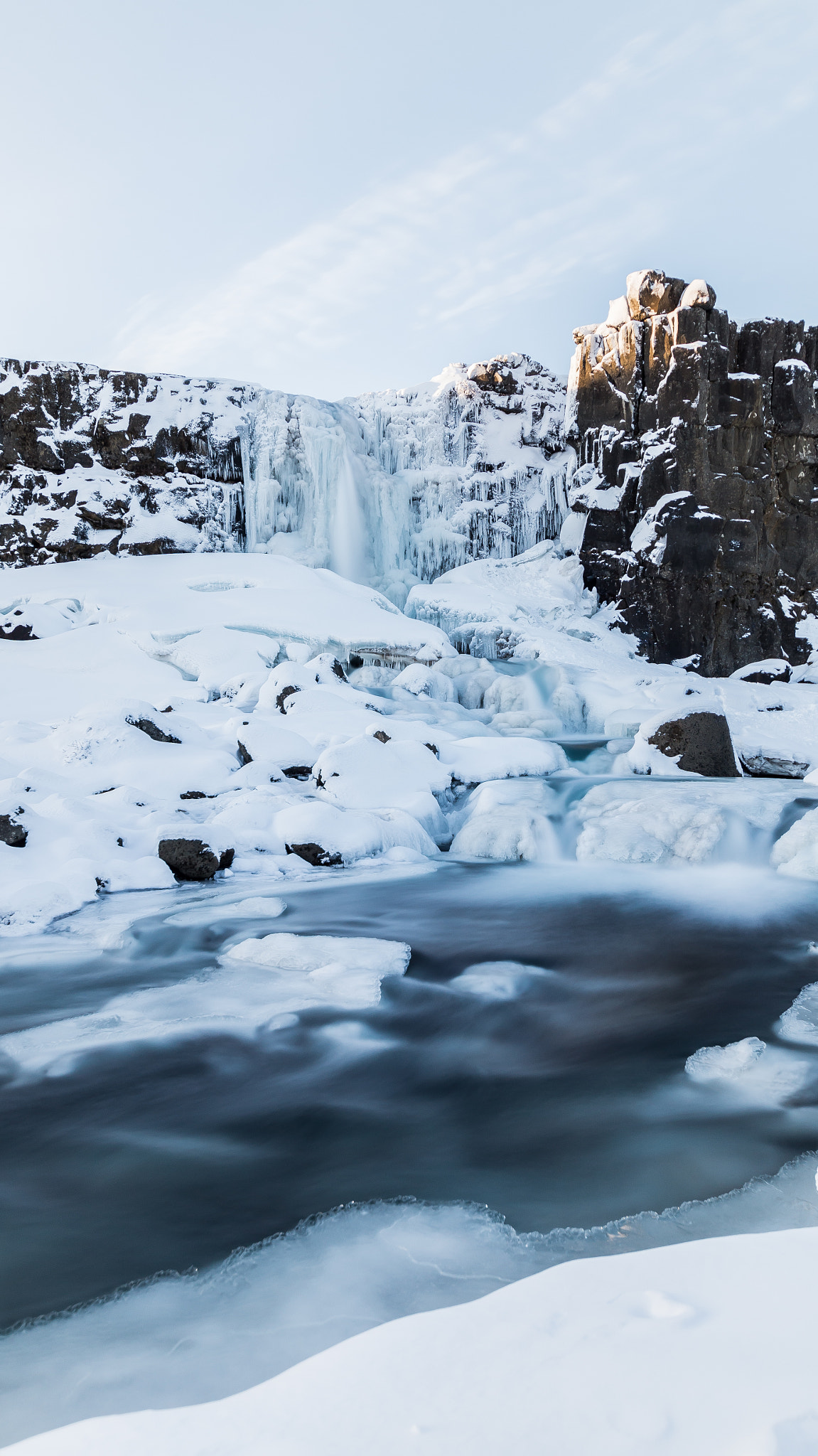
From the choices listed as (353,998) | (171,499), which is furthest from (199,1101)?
(171,499)

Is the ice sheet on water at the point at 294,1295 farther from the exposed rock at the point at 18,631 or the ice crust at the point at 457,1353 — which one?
the exposed rock at the point at 18,631

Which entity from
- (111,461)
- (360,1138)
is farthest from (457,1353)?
(111,461)

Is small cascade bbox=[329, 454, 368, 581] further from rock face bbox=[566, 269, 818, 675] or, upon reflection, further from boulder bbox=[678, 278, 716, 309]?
boulder bbox=[678, 278, 716, 309]

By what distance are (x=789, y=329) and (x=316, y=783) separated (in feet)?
51.5

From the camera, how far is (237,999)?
359cm

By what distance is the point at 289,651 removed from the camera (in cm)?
1201

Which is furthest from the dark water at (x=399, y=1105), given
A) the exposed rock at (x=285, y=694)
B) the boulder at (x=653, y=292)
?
the boulder at (x=653, y=292)

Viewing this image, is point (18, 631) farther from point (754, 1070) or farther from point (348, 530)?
point (754, 1070)

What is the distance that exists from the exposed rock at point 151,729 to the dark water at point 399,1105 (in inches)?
133

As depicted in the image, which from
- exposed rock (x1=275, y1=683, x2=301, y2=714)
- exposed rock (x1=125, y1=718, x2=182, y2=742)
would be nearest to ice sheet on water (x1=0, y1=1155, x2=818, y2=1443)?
exposed rock (x1=125, y1=718, x2=182, y2=742)

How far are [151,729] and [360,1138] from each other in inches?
223

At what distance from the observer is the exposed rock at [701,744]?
864cm

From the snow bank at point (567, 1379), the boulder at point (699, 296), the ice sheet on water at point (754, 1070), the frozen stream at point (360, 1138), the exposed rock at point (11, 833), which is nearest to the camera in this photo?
the snow bank at point (567, 1379)

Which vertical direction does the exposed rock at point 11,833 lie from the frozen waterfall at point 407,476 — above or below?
below
